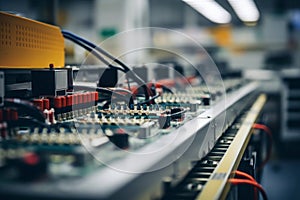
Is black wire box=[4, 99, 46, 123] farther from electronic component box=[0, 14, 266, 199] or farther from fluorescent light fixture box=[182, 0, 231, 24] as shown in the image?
fluorescent light fixture box=[182, 0, 231, 24]

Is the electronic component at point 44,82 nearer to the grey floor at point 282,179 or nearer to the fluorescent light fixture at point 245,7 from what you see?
the grey floor at point 282,179

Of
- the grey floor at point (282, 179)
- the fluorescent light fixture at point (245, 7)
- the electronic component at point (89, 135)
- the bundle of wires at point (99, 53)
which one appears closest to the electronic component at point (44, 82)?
the electronic component at point (89, 135)

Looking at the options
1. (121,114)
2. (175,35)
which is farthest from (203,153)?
(175,35)

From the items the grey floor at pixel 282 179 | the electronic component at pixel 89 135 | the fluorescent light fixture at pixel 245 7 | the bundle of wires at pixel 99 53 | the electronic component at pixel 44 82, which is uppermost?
the fluorescent light fixture at pixel 245 7

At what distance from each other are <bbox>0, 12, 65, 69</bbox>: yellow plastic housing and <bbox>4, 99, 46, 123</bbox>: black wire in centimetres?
23

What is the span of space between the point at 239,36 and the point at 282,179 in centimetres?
537

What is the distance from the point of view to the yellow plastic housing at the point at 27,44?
4.36 ft

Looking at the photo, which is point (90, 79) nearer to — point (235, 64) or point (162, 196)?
point (162, 196)

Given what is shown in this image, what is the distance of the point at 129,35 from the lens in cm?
620

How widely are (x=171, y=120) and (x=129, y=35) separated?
Result: 195 inches

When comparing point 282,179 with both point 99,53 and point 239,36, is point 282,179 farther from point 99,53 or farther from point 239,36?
point 239,36

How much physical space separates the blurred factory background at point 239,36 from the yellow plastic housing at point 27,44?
0.59m

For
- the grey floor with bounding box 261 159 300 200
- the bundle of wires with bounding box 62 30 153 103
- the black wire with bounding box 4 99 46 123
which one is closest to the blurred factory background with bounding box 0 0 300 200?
the grey floor with bounding box 261 159 300 200

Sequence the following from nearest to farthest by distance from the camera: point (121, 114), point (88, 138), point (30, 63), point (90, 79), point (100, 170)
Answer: point (100, 170), point (88, 138), point (121, 114), point (30, 63), point (90, 79)
